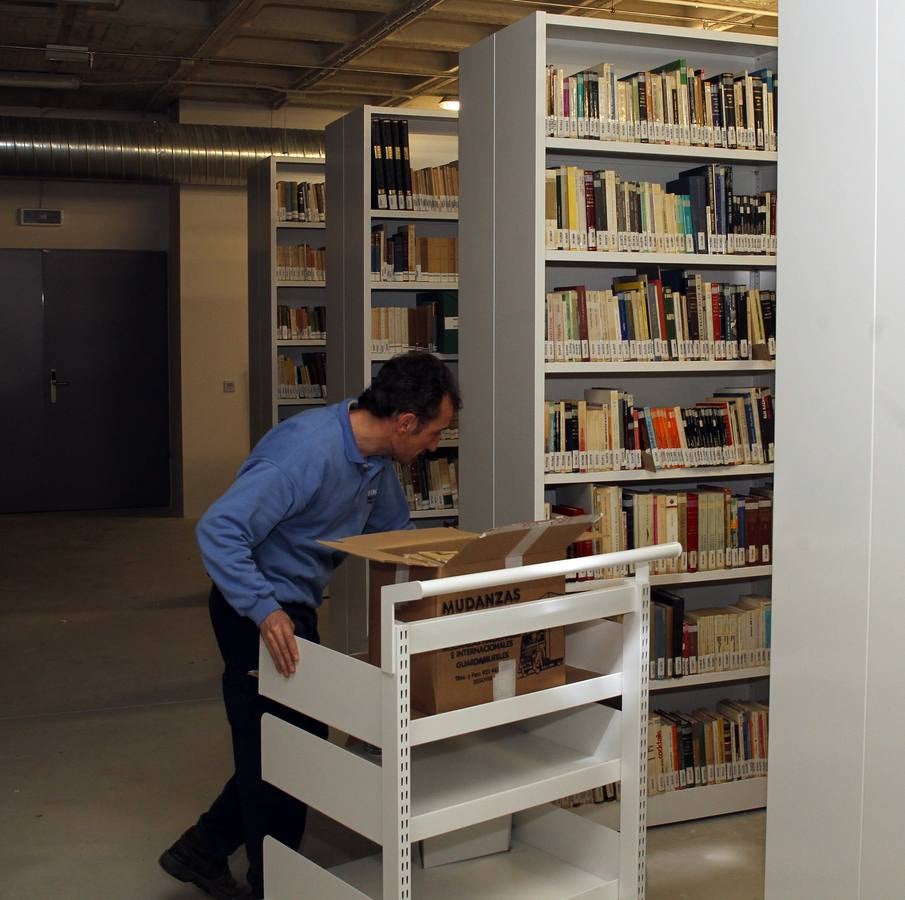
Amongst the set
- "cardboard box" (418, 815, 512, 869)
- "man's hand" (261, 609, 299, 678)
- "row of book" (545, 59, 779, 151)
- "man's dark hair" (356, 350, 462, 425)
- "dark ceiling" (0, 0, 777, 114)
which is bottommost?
"cardboard box" (418, 815, 512, 869)

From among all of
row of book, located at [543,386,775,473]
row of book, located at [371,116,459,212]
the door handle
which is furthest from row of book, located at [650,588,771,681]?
the door handle

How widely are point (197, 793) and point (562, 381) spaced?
191 cm

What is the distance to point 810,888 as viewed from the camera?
89.7 inches

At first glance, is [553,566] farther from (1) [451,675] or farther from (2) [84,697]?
(2) [84,697]

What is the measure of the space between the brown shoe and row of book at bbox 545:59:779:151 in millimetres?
2324

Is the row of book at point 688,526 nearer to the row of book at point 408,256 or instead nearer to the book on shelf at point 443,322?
the book on shelf at point 443,322

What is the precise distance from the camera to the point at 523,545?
255 centimetres

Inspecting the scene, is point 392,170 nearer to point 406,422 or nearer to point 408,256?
point 408,256

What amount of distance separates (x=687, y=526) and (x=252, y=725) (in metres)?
1.69

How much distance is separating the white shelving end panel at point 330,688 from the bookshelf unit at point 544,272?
1153 millimetres

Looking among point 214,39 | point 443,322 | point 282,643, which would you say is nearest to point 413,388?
point 282,643

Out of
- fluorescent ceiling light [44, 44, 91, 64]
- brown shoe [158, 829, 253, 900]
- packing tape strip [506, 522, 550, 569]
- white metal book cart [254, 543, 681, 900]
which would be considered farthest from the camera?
fluorescent ceiling light [44, 44, 91, 64]

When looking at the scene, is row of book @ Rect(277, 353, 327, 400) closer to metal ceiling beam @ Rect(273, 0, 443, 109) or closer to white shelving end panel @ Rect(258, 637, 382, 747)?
metal ceiling beam @ Rect(273, 0, 443, 109)

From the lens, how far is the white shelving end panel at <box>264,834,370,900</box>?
248 cm
